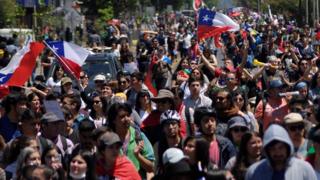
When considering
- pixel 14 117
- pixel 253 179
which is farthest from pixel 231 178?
pixel 14 117

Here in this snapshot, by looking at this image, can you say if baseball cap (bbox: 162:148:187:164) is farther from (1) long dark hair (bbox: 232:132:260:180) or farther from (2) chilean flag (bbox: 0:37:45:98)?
(2) chilean flag (bbox: 0:37:45:98)

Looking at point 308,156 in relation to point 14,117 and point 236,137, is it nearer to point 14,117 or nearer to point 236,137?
point 236,137

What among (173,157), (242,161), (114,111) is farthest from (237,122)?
(173,157)

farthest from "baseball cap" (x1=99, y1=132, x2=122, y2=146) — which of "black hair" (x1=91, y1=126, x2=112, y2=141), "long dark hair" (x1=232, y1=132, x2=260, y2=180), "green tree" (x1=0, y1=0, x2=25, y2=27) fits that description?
"green tree" (x1=0, y1=0, x2=25, y2=27)

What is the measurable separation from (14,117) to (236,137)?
9.73 ft

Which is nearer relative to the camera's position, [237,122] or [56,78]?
[237,122]

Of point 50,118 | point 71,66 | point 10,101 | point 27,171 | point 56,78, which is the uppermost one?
point 27,171

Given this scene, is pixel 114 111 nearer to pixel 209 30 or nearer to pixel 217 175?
pixel 217 175

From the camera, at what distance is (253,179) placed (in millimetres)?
8039

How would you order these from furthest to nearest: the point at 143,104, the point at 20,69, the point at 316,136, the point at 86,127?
the point at 20,69, the point at 143,104, the point at 86,127, the point at 316,136

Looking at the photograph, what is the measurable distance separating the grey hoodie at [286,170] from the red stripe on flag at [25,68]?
21.7ft

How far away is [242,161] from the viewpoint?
28.7 feet

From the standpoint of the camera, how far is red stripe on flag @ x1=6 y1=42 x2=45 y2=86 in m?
14.2

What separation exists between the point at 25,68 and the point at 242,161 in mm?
6376
